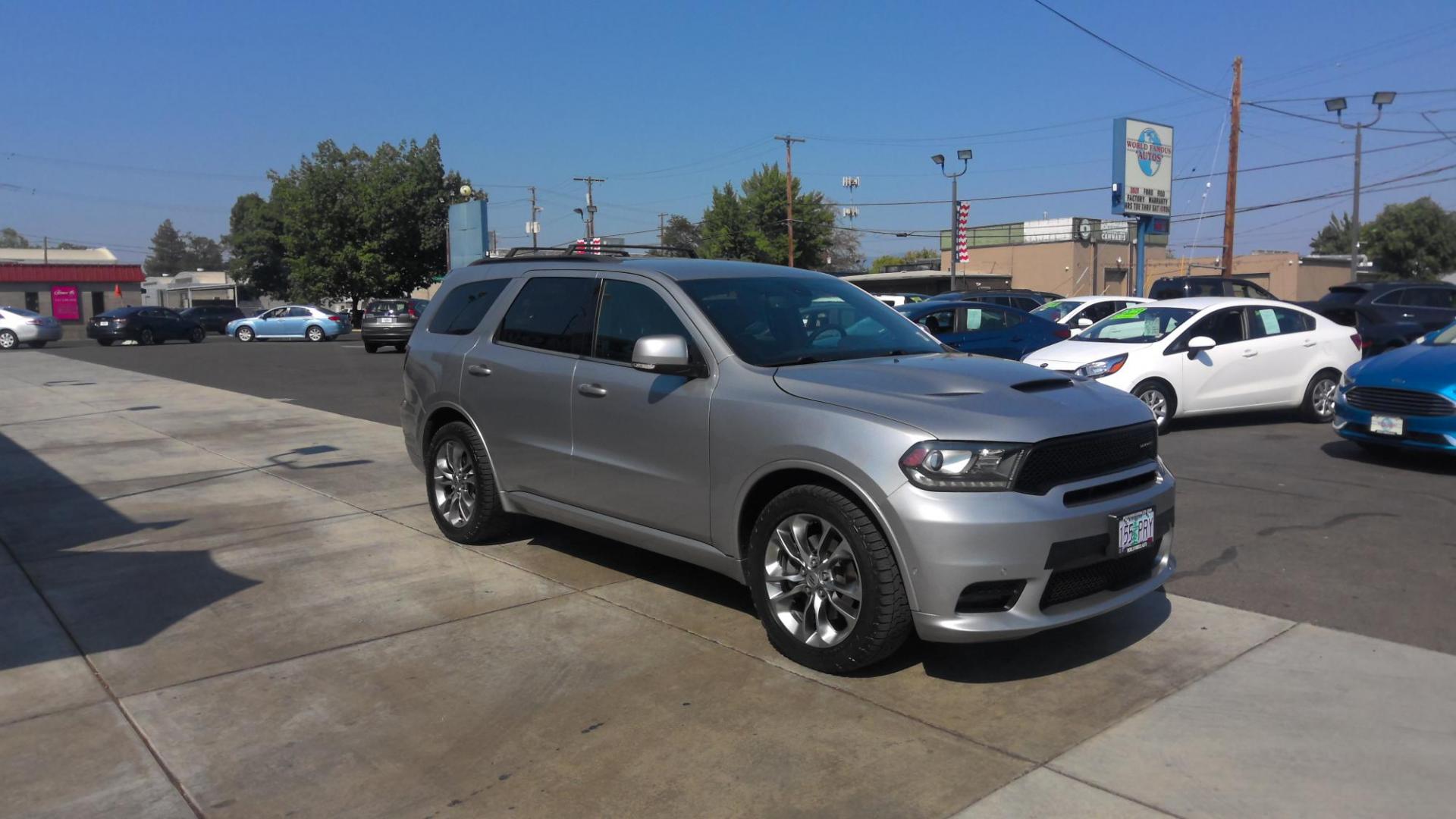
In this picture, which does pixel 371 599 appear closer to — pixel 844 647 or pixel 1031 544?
pixel 844 647

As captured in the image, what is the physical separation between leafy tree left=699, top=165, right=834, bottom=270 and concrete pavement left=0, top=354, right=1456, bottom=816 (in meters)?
59.8

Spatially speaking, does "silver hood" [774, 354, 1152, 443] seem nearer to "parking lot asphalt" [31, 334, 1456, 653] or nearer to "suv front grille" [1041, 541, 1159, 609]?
"suv front grille" [1041, 541, 1159, 609]

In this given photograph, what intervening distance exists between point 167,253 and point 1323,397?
196m

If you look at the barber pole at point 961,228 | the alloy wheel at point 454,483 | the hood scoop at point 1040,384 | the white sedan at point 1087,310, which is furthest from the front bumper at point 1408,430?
the barber pole at point 961,228

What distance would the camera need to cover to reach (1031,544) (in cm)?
405

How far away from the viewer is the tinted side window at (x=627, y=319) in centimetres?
540

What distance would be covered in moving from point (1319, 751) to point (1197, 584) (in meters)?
2.11

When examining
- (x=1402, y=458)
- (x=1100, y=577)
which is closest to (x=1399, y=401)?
(x=1402, y=458)

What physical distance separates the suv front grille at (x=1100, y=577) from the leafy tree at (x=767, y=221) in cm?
6078

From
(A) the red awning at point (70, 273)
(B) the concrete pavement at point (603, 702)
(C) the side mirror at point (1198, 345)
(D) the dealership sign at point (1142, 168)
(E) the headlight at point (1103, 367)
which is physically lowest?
(B) the concrete pavement at point (603, 702)

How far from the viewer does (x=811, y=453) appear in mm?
4398

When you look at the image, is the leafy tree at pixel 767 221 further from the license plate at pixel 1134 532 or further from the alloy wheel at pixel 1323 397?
the license plate at pixel 1134 532

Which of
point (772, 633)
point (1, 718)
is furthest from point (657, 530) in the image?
point (1, 718)

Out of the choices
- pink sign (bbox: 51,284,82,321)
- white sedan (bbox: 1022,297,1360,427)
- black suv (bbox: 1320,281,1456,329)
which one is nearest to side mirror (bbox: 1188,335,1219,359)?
white sedan (bbox: 1022,297,1360,427)
